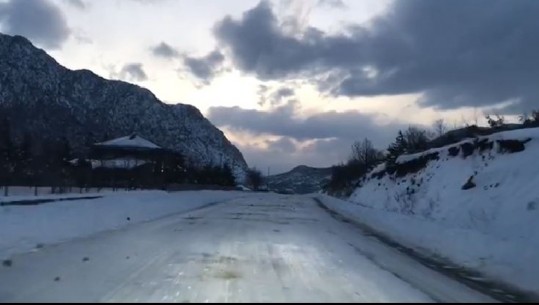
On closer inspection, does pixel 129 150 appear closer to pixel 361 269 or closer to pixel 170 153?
pixel 170 153

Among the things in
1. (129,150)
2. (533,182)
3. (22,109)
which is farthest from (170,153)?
(533,182)

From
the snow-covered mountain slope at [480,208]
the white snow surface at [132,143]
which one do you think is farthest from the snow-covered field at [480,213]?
the white snow surface at [132,143]

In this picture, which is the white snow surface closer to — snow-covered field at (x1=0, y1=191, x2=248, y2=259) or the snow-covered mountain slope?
the snow-covered mountain slope

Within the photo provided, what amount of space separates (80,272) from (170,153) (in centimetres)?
10907

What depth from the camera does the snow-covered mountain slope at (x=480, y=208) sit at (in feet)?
44.4

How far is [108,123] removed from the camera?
617 feet

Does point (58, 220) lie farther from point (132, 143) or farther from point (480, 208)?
point (132, 143)

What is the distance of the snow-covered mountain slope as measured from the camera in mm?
13523

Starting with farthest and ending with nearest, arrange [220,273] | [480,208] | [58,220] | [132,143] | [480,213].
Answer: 1. [132,143]
2. [480,208]
3. [480,213]
4. [58,220]
5. [220,273]

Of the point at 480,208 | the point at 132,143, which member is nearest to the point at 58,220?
the point at 480,208

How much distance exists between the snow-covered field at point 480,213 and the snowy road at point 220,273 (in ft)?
5.13

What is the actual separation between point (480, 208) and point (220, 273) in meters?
17.1

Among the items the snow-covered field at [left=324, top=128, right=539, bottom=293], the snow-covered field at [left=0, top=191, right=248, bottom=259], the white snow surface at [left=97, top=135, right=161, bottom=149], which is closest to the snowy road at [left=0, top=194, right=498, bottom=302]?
the snow-covered field at [left=0, top=191, right=248, bottom=259]

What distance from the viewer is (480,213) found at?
81.1 feet
